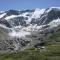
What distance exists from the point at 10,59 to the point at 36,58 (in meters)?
13.6

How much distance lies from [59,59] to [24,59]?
17.8 meters

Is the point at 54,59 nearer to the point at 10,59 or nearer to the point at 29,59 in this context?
the point at 29,59

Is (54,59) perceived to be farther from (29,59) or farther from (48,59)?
(29,59)

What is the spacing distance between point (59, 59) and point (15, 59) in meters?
23.1

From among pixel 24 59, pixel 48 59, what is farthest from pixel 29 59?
pixel 48 59

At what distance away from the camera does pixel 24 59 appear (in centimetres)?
11288

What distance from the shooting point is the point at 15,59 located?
115500 millimetres

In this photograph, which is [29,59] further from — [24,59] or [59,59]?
[59,59]

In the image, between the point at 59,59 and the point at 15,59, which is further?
the point at 15,59

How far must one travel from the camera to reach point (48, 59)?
113875 mm

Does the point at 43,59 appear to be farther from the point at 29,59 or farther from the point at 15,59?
the point at 15,59

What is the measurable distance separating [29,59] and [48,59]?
9.80m

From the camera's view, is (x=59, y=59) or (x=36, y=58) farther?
(x=36, y=58)

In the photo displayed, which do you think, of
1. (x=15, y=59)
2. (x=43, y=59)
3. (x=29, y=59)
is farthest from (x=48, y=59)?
(x=15, y=59)
